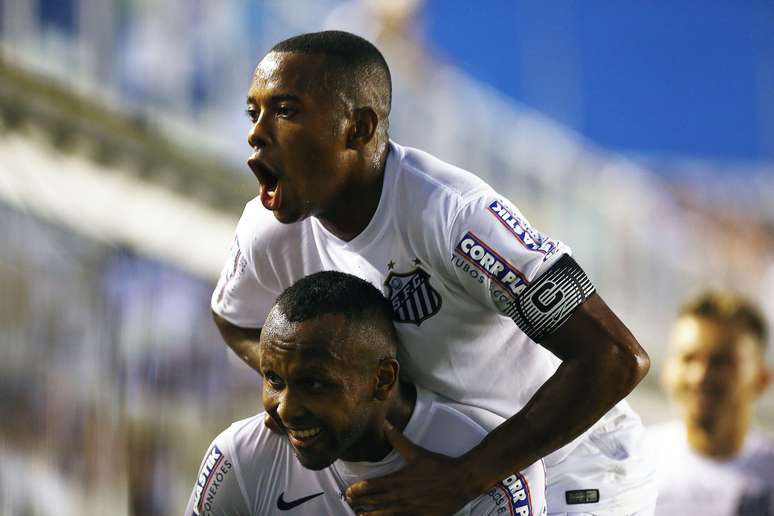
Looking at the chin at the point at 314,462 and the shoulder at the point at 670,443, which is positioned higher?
the shoulder at the point at 670,443

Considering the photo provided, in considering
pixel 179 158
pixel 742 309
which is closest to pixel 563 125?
pixel 179 158

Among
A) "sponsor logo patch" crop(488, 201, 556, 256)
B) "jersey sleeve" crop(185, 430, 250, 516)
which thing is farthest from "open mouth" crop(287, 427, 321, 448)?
"sponsor logo patch" crop(488, 201, 556, 256)

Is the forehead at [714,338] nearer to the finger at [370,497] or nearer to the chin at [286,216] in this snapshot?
the finger at [370,497]

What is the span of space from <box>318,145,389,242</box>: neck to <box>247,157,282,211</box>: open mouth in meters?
0.12

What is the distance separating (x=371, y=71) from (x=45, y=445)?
1.41 m

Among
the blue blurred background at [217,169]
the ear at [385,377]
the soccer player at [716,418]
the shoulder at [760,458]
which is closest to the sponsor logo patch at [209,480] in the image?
the ear at [385,377]

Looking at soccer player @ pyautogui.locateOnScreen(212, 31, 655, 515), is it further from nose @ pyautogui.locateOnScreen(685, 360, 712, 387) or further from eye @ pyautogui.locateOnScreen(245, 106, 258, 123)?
nose @ pyautogui.locateOnScreen(685, 360, 712, 387)

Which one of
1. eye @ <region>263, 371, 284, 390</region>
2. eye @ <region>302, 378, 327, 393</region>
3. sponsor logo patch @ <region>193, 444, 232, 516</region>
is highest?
eye @ <region>263, 371, 284, 390</region>

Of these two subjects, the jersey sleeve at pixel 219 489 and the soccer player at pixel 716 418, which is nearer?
the jersey sleeve at pixel 219 489

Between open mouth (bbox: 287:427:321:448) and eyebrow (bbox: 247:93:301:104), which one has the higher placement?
eyebrow (bbox: 247:93:301:104)

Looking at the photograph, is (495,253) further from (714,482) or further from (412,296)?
(714,482)

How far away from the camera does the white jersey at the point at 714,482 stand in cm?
393

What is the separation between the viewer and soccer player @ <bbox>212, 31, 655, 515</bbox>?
1.98m

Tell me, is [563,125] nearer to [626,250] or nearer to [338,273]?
[626,250]
